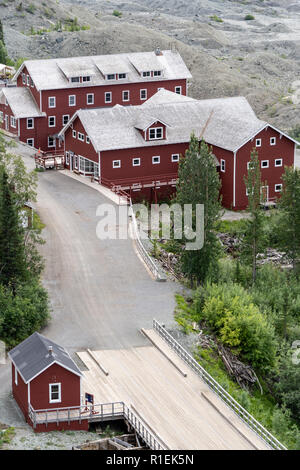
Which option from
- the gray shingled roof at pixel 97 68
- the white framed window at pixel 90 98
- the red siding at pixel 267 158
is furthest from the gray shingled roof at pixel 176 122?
the gray shingled roof at pixel 97 68

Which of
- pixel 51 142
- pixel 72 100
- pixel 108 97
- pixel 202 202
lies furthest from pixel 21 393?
pixel 108 97

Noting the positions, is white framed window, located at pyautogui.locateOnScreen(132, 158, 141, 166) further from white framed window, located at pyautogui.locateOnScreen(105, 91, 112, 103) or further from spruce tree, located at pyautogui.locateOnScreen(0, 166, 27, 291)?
spruce tree, located at pyautogui.locateOnScreen(0, 166, 27, 291)

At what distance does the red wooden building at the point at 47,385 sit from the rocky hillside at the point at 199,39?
69.5 metres

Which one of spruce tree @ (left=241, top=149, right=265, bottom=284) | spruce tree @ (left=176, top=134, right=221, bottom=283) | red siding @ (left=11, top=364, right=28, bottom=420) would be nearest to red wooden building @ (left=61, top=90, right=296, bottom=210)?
spruce tree @ (left=241, top=149, right=265, bottom=284)

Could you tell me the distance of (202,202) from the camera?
55531 millimetres

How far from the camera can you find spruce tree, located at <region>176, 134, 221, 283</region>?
182 feet

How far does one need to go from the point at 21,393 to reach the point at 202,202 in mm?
19691

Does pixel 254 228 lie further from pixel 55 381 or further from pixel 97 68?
pixel 97 68

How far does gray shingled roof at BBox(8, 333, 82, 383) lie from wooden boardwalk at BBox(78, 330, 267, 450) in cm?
232

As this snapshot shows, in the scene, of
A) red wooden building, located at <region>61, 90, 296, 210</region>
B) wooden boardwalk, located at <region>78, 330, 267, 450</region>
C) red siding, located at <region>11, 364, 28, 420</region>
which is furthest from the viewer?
red wooden building, located at <region>61, 90, 296, 210</region>

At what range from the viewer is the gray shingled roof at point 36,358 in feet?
127

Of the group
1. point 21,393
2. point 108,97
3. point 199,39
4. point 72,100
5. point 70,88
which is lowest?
point 199,39

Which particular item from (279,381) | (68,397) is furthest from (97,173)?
(68,397)

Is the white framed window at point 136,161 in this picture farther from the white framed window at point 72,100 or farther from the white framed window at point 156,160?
the white framed window at point 72,100
